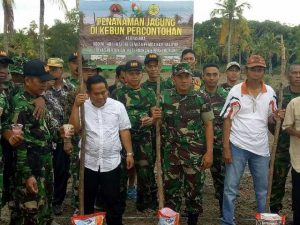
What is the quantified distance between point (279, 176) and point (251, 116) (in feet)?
3.49

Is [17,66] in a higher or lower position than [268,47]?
lower

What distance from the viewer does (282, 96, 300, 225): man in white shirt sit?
4.62 meters

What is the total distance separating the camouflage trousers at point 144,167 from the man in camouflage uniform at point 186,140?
671mm

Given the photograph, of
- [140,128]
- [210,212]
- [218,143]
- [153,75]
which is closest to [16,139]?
[140,128]

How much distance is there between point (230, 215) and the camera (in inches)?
194

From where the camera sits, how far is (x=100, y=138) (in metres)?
4.51

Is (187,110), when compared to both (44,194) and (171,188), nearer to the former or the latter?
(171,188)

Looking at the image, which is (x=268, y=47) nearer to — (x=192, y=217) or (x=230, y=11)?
(x=230, y=11)

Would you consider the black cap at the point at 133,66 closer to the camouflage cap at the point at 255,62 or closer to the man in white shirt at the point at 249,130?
the man in white shirt at the point at 249,130

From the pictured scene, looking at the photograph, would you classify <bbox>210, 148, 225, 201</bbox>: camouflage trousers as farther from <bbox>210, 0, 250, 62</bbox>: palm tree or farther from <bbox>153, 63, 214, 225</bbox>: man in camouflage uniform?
<bbox>210, 0, 250, 62</bbox>: palm tree

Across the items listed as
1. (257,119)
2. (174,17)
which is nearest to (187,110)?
(257,119)

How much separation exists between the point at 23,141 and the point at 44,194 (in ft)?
2.02

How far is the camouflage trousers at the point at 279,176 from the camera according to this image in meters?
5.34

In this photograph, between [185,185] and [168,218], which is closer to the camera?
[168,218]
